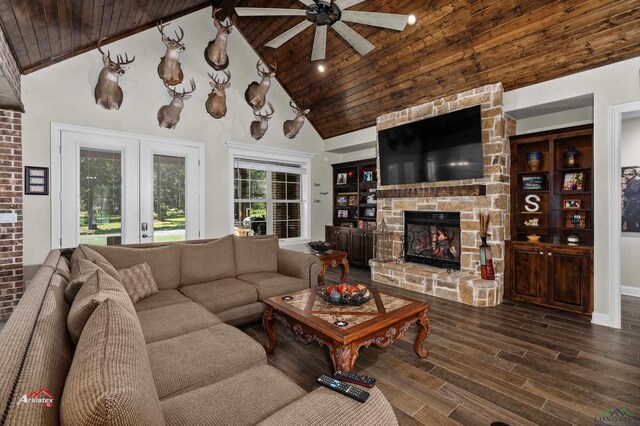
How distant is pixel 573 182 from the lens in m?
4.09

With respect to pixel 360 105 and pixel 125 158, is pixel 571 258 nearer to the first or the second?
pixel 360 105

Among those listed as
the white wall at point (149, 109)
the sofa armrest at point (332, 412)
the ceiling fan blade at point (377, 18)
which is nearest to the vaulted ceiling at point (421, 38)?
the white wall at point (149, 109)

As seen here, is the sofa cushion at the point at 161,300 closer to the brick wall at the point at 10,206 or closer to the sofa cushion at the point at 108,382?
the sofa cushion at the point at 108,382

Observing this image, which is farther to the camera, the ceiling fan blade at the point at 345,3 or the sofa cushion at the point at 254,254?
the sofa cushion at the point at 254,254

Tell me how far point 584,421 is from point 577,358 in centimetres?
96

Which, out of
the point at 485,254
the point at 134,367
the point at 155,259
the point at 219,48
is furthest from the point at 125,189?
the point at 485,254

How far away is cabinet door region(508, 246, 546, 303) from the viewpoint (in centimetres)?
394

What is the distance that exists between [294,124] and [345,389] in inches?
212

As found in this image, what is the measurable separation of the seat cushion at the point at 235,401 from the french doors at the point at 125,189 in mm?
3854

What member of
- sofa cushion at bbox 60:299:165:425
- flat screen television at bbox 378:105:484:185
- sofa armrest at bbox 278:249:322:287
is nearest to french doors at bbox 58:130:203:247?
sofa armrest at bbox 278:249:322:287

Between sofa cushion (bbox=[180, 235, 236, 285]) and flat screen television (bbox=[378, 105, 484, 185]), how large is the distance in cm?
308

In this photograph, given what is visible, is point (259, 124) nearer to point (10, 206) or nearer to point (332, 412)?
point (10, 206)

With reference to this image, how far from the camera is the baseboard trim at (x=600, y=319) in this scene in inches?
132

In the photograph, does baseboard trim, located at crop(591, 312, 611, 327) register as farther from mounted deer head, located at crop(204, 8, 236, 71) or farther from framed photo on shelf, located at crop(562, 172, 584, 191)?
mounted deer head, located at crop(204, 8, 236, 71)
